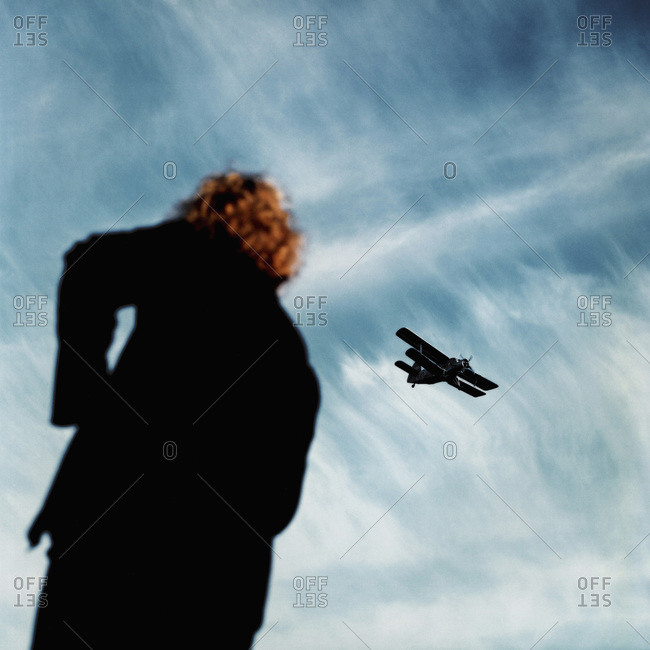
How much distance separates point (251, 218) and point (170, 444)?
4.90 metres

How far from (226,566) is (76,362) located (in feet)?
13.6

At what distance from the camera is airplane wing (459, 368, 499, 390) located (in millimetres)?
35697

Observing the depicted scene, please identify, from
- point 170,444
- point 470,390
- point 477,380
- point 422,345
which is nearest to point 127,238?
point 170,444

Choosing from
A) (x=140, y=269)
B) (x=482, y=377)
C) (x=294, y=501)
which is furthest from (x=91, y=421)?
(x=482, y=377)

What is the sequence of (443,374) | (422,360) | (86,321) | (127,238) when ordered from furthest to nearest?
(422,360) → (443,374) → (127,238) → (86,321)

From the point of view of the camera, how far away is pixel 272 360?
11.2 m

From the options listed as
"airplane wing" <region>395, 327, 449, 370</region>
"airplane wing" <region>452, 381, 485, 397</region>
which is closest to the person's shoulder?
"airplane wing" <region>395, 327, 449, 370</region>

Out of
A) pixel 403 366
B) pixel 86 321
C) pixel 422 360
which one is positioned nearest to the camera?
pixel 86 321

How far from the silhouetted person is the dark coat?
0.02 m

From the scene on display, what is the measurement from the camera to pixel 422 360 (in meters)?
33.1

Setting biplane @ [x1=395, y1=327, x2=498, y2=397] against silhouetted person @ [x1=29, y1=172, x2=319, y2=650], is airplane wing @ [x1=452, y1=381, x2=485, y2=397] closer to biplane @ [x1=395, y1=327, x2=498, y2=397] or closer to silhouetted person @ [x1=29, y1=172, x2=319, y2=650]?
biplane @ [x1=395, y1=327, x2=498, y2=397]

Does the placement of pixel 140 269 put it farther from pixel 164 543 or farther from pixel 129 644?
pixel 129 644

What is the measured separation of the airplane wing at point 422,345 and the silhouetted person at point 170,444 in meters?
21.7

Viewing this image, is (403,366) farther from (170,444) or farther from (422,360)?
(170,444)
